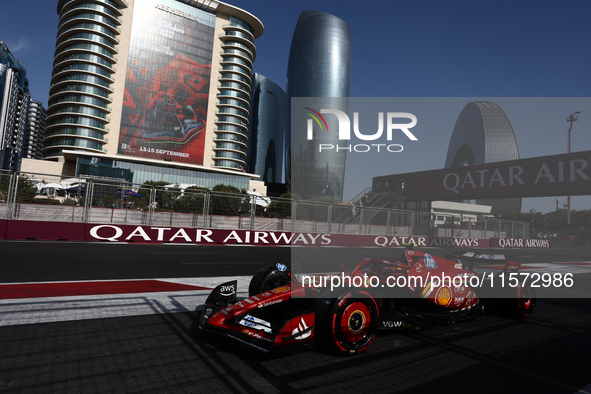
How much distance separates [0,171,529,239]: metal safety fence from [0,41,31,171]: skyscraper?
358 ft

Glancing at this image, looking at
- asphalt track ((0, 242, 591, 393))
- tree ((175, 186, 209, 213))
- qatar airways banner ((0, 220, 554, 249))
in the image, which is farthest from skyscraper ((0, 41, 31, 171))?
asphalt track ((0, 242, 591, 393))

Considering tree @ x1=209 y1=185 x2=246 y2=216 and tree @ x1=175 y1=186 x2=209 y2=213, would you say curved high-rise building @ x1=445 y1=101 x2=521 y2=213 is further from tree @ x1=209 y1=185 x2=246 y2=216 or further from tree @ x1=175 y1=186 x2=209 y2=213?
tree @ x1=175 y1=186 x2=209 y2=213

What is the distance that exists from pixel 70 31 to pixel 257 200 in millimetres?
64145

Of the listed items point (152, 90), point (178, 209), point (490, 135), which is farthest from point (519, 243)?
point (490, 135)

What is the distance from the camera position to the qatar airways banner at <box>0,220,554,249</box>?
13281 mm

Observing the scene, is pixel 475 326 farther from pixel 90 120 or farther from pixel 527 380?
pixel 90 120

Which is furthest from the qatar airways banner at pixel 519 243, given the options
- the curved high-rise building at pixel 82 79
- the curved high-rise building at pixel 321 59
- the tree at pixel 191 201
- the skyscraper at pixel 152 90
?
the curved high-rise building at pixel 321 59

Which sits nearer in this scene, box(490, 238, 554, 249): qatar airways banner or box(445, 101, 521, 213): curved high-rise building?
box(490, 238, 554, 249): qatar airways banner

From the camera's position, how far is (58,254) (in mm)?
9672

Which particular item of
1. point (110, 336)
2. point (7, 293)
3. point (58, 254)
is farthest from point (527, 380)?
point (58, 254)

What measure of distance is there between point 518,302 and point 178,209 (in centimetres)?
1426

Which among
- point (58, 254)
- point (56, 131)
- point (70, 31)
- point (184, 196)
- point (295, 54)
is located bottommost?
point (58, 254)

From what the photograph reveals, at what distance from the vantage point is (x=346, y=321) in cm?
336

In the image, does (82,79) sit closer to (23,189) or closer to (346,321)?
(23,189)
